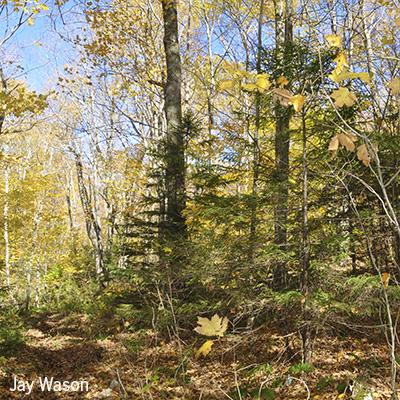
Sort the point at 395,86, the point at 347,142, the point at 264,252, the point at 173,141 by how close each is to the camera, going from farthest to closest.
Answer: the point at 173,141 → the point at 264,252 → the point at 395,86 → the point at 347,142

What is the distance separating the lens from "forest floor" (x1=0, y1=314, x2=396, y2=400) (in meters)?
4.01

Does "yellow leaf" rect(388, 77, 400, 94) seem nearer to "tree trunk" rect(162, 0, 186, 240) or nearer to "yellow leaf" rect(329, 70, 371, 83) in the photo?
"yellow leaf" rect(329, 70, 371, 83)

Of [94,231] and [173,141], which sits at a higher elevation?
[173,141]

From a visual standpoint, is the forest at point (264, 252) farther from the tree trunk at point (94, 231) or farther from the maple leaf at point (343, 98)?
the tree trunk at point (94, 231)

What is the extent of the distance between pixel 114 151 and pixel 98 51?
4756 millimetres

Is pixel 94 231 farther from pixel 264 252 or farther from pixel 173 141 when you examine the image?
pixel 264 252

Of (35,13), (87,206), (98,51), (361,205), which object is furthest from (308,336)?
(87,206)

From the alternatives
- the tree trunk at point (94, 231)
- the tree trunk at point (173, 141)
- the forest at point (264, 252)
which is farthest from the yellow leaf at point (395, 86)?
the tree trunk at point (94, 231)

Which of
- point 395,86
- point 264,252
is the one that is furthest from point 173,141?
point 395,86

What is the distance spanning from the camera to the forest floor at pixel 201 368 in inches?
158

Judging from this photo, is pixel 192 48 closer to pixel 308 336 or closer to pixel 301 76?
pixel 301 76

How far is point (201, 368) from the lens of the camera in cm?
532

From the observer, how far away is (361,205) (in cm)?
454

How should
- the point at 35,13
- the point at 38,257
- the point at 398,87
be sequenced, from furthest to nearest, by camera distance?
the point at 38,257 → the point at 35,13 → the point at 398,87
